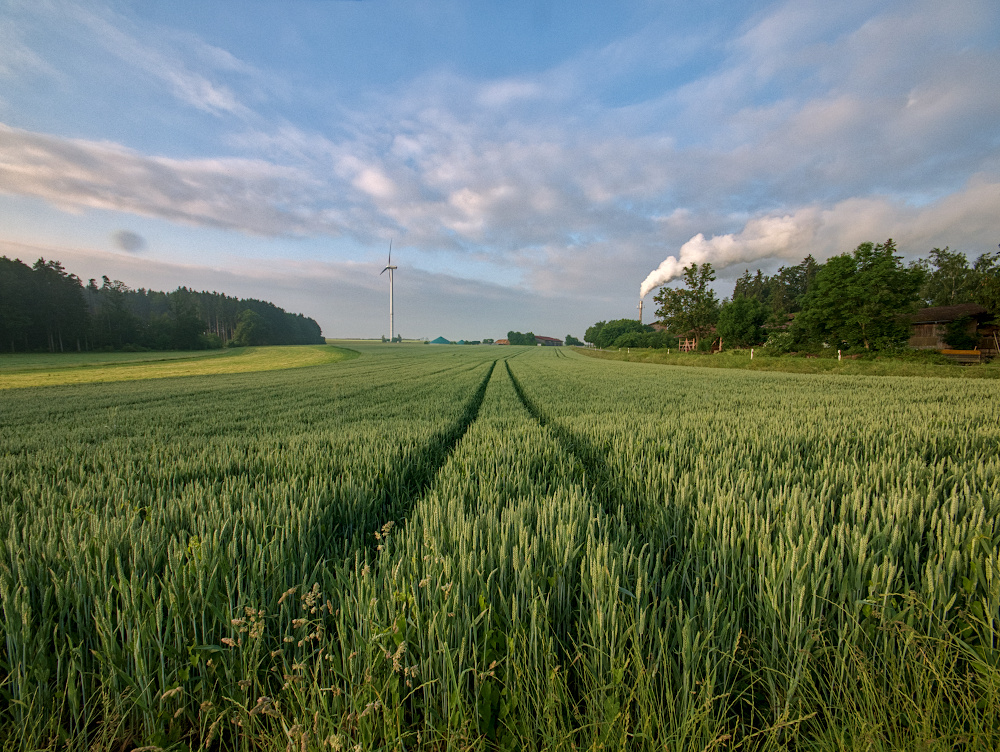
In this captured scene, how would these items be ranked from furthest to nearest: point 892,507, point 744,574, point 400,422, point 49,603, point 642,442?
point 400,422
point 642,442
point 892,507
point 744,574
point 49,603

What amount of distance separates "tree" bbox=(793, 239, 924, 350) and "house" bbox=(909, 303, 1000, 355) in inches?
83.2

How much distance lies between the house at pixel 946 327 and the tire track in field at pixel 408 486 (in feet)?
154

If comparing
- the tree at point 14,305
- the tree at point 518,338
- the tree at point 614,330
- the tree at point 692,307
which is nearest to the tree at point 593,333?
the tree at point 614,330

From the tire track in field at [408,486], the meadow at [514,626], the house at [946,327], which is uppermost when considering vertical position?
the house at [946,327]

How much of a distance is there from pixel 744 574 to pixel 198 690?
225 centimetres

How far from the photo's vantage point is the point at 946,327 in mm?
38094

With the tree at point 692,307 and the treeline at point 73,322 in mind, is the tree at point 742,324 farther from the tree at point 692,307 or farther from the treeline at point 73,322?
the treeline at point 73,322

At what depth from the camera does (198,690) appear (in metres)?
1.30

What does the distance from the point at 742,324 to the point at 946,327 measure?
67.4ft

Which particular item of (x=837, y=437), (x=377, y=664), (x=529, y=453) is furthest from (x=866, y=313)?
(x=377, y=664)

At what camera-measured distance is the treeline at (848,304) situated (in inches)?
1291

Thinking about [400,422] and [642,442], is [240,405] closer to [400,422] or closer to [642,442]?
[400,422]

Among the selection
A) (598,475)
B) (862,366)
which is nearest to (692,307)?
(862,366)

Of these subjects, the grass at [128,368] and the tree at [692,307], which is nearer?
the grass at [128,368]
